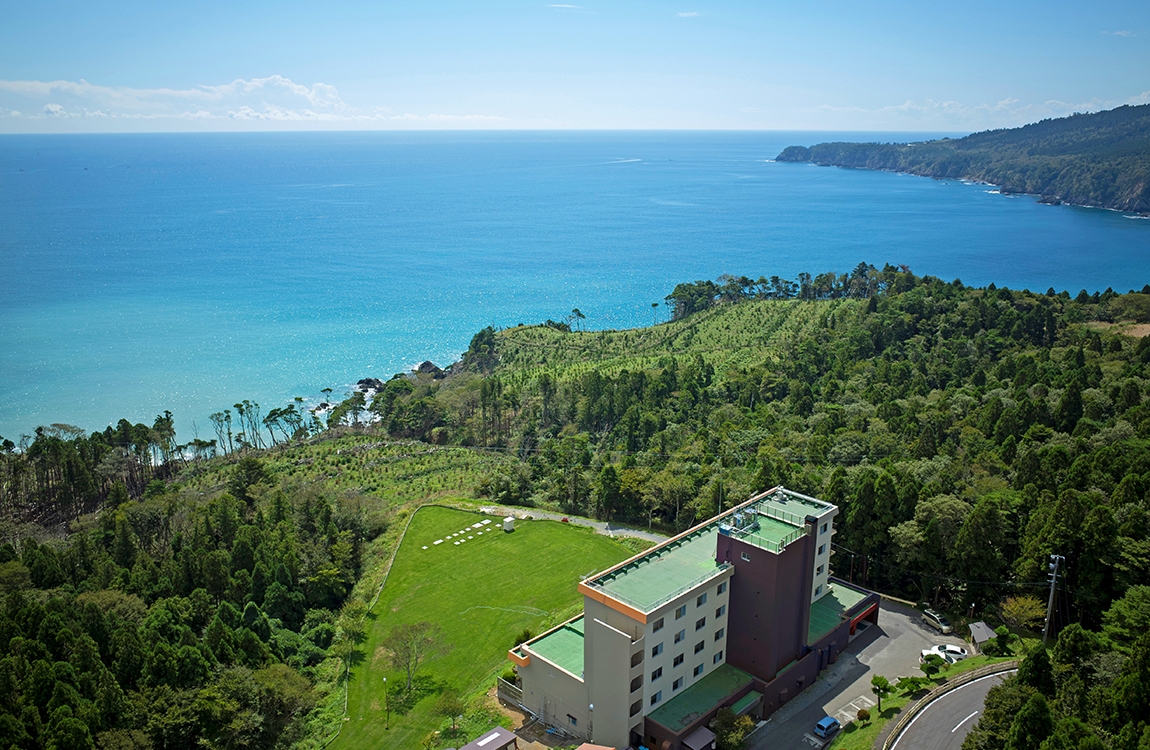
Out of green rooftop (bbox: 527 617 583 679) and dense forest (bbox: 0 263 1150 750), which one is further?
green rooftop (bbox: 527 617 583 679)

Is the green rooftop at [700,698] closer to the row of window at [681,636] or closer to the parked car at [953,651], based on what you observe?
the row of window at [681,636]

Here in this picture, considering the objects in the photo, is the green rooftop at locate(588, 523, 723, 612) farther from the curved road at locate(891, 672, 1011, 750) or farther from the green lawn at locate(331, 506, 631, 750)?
the curved road at locate(891, 672, 1011, 750)

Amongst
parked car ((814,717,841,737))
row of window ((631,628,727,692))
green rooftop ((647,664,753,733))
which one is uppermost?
row of window ((631,628,727,692))

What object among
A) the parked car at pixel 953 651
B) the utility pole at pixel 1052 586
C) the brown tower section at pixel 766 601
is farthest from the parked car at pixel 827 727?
the utility pole at pixel 1052 586

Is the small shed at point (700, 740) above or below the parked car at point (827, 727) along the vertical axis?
above

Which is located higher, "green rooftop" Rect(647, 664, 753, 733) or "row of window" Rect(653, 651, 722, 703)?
"row of window" Rect(653, 651, 722, 703)

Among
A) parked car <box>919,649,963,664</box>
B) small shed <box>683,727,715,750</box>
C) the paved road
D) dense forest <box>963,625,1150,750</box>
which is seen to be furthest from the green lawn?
dense forest <box>963,625,1150,750</box>
